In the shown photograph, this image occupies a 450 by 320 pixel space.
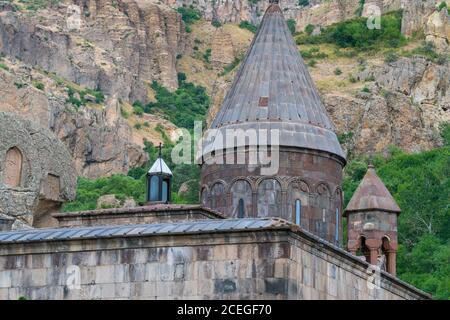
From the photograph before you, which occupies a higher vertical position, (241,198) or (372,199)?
(372,199)

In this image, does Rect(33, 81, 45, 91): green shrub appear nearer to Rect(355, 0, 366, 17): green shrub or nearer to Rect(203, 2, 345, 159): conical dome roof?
Rect(355, 0, 366, 17): green shrub

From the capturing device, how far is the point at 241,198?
25.5 meters

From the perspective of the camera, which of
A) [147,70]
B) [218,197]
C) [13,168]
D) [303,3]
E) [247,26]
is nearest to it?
[218,197]

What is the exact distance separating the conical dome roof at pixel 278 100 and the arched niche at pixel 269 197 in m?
0.75

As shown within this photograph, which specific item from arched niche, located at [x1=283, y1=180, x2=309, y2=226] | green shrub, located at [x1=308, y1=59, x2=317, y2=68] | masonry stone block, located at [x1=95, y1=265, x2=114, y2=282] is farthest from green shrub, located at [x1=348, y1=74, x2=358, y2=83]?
masonry stone block, located at [x1=95, y1=265, x2=114, y2=282]

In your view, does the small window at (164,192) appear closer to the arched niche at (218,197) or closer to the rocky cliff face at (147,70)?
the arched niche at (218,197)

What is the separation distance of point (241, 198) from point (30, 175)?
4098 mm

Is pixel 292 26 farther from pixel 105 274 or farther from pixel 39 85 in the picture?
pixel 105 274

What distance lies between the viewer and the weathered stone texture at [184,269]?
17859 millimetres

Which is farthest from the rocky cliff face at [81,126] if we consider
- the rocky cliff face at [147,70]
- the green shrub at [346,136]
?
the green shrub at [346,136]

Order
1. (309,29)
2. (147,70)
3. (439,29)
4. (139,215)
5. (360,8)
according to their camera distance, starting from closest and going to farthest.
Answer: (139,215), (439,29), (309,29), (360,8), (147,70)

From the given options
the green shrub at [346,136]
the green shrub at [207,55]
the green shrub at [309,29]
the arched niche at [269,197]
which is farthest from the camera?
the green shrub at [207,55]

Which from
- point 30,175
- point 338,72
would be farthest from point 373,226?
point 338,72

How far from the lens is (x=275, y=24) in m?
27.5
